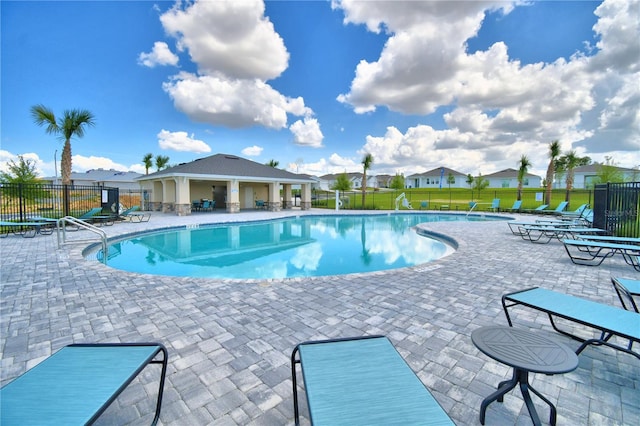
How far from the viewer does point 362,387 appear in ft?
5.65

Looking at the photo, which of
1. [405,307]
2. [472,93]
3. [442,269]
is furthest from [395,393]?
[472,93]

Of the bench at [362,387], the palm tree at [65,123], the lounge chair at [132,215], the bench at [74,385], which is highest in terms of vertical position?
the palm tree at [65,123]

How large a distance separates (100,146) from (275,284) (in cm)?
3790

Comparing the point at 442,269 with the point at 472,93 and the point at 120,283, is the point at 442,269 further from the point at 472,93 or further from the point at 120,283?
the point at 472,93

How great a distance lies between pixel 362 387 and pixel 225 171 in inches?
853

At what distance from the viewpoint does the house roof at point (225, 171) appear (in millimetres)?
19781

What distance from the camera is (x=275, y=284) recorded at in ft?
16.7

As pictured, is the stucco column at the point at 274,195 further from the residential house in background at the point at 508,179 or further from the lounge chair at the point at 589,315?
the residential house in background at the point at 508,179

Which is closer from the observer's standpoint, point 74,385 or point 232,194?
point 74,385

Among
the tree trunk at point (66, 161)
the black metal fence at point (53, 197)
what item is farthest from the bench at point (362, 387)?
the tree trunk at point (66, 161)

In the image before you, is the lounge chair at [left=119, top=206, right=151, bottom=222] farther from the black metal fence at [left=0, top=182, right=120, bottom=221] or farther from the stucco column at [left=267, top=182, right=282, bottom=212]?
the stucco column at [left=267, top=182, right=282, bottom=212]

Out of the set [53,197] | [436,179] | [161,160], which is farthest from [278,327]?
[436,179]

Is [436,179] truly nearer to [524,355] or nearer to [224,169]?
[224,169]

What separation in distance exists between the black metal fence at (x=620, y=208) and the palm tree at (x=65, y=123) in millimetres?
23711
